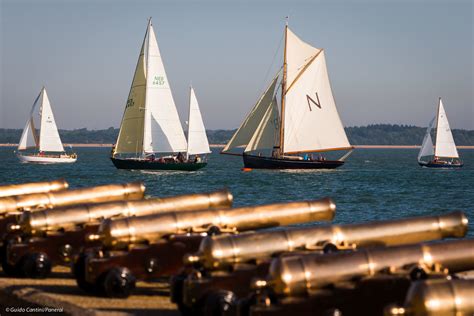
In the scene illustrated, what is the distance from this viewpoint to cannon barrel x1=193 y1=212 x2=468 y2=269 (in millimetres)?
11773

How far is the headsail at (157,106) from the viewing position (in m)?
84.1

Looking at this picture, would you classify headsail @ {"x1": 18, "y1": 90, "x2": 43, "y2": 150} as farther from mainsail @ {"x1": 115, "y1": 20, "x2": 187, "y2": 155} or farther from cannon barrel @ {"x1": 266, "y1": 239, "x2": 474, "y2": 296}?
cannon barrel @ {"x1": 266, "y1": 239, "x2": 474, "y2": 296}

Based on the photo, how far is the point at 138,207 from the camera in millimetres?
15734

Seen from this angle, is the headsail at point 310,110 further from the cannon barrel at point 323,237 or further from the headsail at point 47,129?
the cannon barrel at point 323,237

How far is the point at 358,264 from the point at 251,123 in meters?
79.9

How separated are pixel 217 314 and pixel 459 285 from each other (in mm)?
3116

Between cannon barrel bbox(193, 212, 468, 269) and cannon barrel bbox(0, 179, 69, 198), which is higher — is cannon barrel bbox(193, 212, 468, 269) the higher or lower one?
the lower one

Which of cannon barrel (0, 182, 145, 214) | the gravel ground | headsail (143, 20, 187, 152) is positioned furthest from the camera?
headsail (143, 20, 187, 152)

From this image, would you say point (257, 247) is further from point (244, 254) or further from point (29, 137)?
point (29, 137)

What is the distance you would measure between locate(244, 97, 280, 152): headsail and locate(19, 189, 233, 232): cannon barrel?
74.6 metres

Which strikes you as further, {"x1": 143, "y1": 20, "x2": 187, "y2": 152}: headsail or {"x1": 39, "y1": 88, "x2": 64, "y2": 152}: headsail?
{"x1": 39, "y1": 88, "x2": 64, "y2": 152}: headsail

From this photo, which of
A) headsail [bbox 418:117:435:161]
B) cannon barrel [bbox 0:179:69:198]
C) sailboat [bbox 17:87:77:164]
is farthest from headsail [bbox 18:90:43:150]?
cannon barrel [bbox 0:179:69:198]

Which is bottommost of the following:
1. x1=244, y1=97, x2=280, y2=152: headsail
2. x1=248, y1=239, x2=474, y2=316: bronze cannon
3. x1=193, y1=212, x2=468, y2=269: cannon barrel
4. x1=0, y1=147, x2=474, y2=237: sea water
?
x1=0, y1=147, x2=474, y2=237: sea water

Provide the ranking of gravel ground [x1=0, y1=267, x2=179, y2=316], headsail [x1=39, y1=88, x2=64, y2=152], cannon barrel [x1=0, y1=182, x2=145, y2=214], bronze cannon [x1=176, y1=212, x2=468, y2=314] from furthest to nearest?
headsail [x1=39, y1=88, x2=64, y2=152] < cannon barrel [x1=0, y1=182, x2=145, y2=214] < gravel ground [x1=0, y1=267, x2=179, y2=316] < bronze cannon [x1=176, y1=212, x2=468, y2=314]
